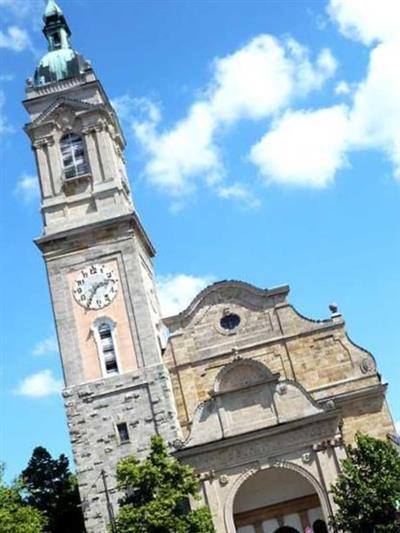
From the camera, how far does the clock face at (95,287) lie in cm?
3700

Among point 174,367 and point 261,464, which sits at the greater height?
point 174,367

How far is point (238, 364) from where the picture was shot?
34.8m

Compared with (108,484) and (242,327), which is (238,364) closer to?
(242,327)

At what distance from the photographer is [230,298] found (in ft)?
124

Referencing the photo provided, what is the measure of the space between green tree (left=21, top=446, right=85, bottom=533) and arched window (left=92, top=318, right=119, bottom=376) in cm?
747

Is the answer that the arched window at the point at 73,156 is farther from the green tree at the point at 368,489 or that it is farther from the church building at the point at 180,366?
the green tree at the point at 368,489

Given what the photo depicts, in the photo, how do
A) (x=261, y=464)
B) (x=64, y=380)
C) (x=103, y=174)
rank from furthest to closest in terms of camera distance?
(x=103, y=174) → (x=64, y=380) → (x=261, y=464)

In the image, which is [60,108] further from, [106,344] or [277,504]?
[277,504]

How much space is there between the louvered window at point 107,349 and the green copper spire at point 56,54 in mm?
14139

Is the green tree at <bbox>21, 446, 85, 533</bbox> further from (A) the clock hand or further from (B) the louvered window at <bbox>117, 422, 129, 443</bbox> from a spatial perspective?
(A) the clock hand

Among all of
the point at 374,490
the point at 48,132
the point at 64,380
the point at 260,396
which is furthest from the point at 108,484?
the point at 48,132

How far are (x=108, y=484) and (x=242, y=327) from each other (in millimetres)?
9592

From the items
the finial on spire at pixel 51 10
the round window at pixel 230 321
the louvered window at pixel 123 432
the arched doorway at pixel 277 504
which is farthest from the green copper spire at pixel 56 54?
the arched doorway at pixel 277 504

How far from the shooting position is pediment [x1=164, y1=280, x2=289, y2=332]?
37688 mm
